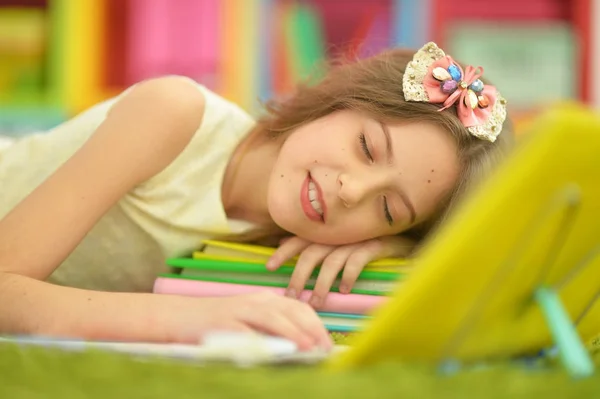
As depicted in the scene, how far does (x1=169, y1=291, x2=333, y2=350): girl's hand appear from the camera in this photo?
2.15 feet

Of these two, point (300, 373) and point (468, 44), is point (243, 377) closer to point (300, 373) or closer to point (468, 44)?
point (300, 373)

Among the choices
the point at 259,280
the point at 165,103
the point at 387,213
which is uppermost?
the point at 165,103

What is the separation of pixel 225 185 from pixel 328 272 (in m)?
0.32

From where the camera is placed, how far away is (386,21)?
2.62m

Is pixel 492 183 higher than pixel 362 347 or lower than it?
higher

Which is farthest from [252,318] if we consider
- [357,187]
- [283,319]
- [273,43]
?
[273,43]

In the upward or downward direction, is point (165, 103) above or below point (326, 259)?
above

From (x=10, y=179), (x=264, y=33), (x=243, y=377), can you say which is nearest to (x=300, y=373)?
(x=243, y=377)

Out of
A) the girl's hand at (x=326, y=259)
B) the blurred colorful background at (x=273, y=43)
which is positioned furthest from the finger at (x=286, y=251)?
the blurred colorful background at (x=273, y=43)

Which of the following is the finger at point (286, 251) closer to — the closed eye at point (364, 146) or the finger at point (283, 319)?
the closed eye at point (364, 146)

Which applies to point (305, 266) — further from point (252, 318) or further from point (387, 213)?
point (252, 318)

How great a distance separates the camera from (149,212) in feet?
3.63

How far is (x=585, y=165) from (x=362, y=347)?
194 mm

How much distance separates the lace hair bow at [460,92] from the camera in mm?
1005
